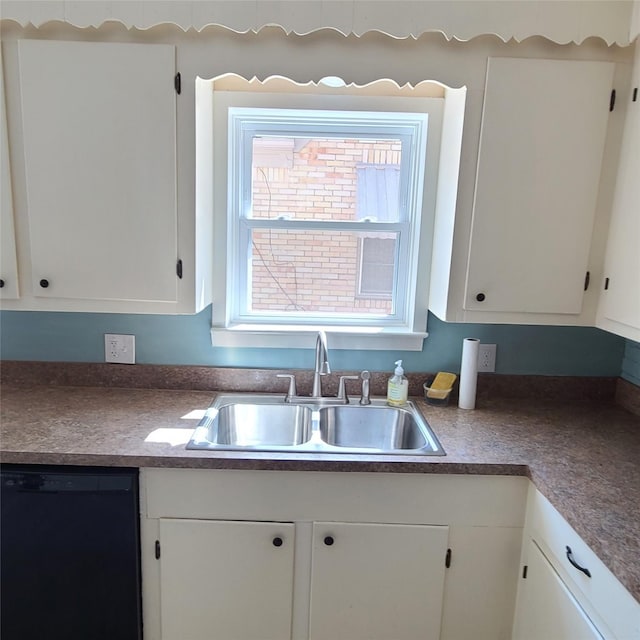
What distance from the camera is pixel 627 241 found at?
1561mm

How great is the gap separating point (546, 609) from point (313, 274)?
4.43ft

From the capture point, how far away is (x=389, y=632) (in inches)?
61.8

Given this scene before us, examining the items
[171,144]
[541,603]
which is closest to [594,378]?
[541,603]

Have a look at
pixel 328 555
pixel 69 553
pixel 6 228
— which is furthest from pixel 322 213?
pixel 69 553

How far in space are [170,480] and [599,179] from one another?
163 centimetres

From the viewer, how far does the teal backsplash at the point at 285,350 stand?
1.99m

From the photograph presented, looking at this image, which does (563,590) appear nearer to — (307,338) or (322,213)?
(307,338)

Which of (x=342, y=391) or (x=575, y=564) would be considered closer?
(x=575, y=564)

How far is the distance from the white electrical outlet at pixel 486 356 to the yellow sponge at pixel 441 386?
0.15 meters

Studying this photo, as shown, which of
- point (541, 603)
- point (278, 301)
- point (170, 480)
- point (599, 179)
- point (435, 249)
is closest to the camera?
point (541, 603)

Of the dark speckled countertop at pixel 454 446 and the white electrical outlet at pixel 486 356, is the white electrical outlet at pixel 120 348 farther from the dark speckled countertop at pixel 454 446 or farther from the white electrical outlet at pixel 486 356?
the white electrical outlet at pixel 486 356

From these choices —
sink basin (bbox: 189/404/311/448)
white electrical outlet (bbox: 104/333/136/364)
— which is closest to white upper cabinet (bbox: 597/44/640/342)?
sink basin (bbox: 189/404/311/448)

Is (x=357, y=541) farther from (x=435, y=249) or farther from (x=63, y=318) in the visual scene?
(x=63, y=318)

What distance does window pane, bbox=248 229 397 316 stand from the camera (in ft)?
6.68
